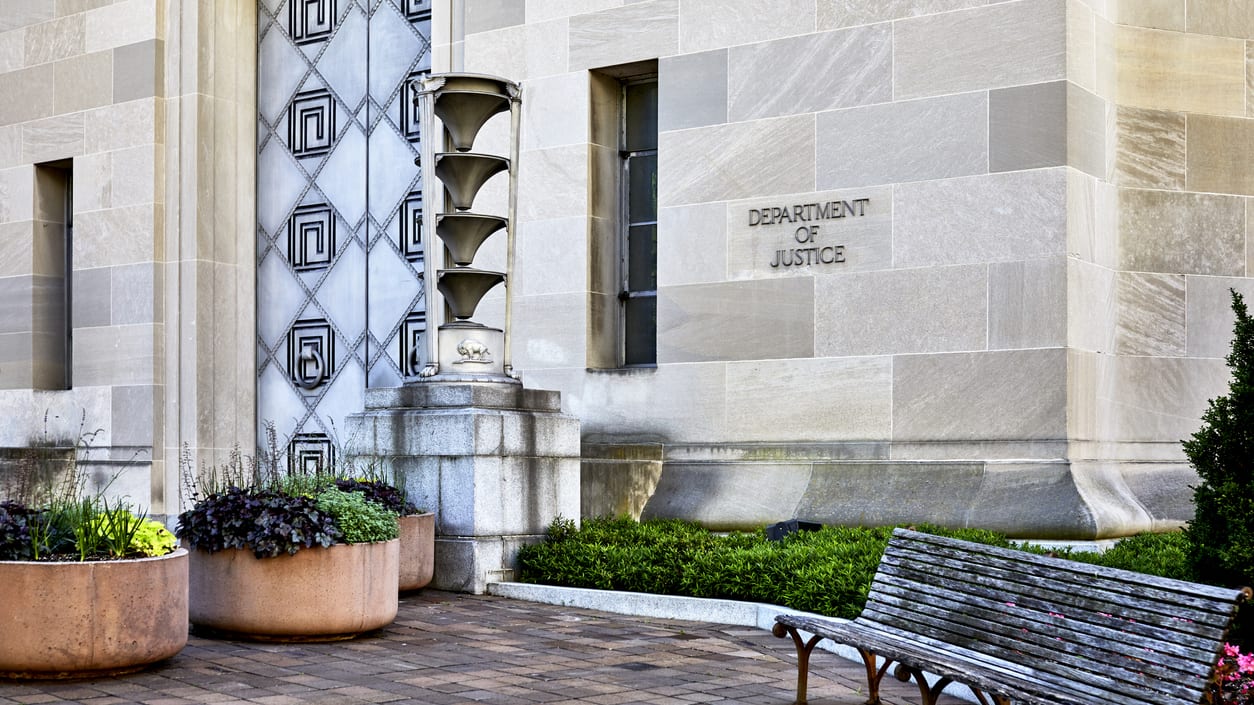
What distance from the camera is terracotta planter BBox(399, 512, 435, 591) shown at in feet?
33.4

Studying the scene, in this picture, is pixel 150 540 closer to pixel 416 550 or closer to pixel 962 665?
pixel 416 550

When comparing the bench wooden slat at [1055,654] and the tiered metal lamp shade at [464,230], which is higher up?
the tiered metal lamp shade at [464,230]

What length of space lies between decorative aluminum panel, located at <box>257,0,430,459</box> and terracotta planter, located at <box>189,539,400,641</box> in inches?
258

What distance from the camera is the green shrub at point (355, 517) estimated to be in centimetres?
857

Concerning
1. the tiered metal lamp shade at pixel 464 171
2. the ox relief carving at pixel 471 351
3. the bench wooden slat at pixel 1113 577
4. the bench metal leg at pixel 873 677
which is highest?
the tiered metal lamp shade at pixel 464 171

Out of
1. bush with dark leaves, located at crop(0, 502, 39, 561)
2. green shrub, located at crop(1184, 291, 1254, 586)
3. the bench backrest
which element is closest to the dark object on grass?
the bench backrest

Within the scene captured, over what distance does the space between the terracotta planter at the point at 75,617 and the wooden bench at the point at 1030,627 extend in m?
3.15

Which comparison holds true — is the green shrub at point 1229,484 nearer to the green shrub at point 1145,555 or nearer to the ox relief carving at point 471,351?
the green shrub at point 1145,555

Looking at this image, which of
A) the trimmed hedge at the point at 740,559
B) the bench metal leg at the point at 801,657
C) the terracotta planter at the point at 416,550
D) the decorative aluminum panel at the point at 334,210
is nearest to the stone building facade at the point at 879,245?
the trimmed hedge at the point at 740,559

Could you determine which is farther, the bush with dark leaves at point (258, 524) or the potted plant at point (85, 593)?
the bush with dark leaves at point (258, 524)

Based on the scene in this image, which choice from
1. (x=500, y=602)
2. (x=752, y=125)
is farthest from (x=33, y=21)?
(x=500, y=602)

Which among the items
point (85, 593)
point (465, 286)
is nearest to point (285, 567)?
point (85, 593)

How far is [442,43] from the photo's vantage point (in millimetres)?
14352

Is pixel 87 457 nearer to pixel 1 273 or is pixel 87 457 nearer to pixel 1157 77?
pixel 1 273
